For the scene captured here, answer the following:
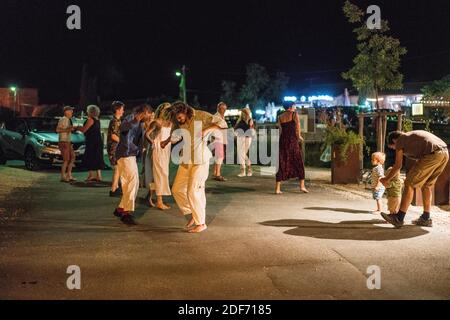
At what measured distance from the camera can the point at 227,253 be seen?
6953 mm

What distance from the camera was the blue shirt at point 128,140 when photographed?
8.77m

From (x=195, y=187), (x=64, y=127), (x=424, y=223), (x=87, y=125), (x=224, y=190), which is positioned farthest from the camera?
(x=64, y=127)

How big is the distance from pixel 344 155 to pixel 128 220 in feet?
20.6

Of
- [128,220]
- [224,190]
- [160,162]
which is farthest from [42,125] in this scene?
[128,220]

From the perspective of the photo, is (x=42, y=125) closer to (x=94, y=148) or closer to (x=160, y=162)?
(x=94, y=148)

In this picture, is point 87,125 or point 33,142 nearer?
point 87,125

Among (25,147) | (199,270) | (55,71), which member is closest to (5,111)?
(55,71)

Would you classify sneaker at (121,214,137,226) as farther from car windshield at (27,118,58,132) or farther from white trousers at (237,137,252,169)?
car windshield at (27,118,58,132)

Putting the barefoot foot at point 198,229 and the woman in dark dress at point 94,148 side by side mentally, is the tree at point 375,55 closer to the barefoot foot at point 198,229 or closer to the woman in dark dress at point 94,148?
the woman in dark dress at point 94,148

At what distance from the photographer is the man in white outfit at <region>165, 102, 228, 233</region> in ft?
26.7

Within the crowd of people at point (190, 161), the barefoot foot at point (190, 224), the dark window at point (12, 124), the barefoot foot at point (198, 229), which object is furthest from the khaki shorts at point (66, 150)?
the barefoot foot at point (198, 229)

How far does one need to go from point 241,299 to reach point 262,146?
1561 centimetres

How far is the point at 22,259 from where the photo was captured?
6.64 metres

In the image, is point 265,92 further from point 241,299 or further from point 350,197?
point 241,299
